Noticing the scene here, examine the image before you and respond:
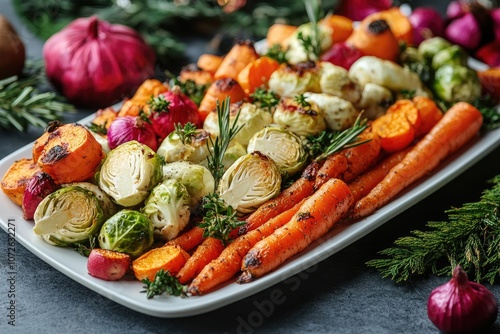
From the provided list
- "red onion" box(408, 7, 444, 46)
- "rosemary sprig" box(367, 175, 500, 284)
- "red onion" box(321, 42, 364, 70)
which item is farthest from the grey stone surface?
"red onion" box(408, 7, 444, 46)

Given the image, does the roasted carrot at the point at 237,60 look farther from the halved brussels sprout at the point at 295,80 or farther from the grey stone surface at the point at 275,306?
the grey stone surface at the point at 275,306

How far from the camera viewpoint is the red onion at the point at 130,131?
318cm

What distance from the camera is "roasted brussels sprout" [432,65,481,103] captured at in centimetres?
389

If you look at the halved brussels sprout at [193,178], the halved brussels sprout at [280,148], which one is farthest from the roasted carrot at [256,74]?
the halved brussels sprout at [193,178]

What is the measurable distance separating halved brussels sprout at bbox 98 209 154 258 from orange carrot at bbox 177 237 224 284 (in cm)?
18

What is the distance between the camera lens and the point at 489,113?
3.79 meters

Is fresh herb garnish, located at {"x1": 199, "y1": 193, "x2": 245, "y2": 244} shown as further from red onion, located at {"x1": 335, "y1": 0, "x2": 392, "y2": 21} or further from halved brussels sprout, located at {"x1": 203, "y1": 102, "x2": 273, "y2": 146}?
red onion, located at {"x1": 335, "y1": 0, "x2": 392, "y2": 21}

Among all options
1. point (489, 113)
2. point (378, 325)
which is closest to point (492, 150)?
point (489, 113)

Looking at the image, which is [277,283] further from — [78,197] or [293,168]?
[78,197]

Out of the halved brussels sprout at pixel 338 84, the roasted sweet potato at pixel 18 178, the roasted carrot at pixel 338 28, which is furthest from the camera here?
the roasted carrot at pixel 338 28

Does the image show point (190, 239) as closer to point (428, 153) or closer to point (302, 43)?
point (428, 153)

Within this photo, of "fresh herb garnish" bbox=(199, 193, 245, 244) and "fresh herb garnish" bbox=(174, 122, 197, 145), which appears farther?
"fresh herb garnish" bbox=(174, 122, 197, 145)

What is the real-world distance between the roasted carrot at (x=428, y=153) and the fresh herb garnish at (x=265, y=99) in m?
0.63

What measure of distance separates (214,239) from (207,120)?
67 cm
